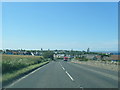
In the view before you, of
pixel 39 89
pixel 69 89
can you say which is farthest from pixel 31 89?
pixel 69 89

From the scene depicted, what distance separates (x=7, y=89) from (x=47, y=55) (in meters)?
157

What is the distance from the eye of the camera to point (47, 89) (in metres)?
12.3

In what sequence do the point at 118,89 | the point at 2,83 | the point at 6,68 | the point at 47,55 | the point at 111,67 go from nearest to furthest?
the point at 118,89
the point at 2,83
the point at 6,68
the point at 111,67
the point at 47,55

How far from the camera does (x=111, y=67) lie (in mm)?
40406

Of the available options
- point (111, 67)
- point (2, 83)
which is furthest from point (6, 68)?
point (111, 67)

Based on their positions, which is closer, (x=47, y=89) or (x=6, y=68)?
(x=47, y=89)

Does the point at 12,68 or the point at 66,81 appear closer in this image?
the point at 66,81

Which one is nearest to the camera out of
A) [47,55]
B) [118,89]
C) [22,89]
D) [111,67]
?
[22,89]

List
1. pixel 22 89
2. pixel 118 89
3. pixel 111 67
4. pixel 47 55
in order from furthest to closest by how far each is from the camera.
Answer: pixel 47 55, pixel 111 67, pixel 118 89, pixel 22 89

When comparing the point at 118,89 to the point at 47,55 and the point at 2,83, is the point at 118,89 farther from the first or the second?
the point at 47,55

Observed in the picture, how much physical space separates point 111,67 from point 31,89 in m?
30.1

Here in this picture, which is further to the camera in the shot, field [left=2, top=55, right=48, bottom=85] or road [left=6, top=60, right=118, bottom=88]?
field [left=2, top=55, right=48, bottom=85]

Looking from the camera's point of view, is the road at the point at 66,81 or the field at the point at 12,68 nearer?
the road at the point at 66,81

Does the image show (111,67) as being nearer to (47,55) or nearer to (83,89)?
(83,89)
